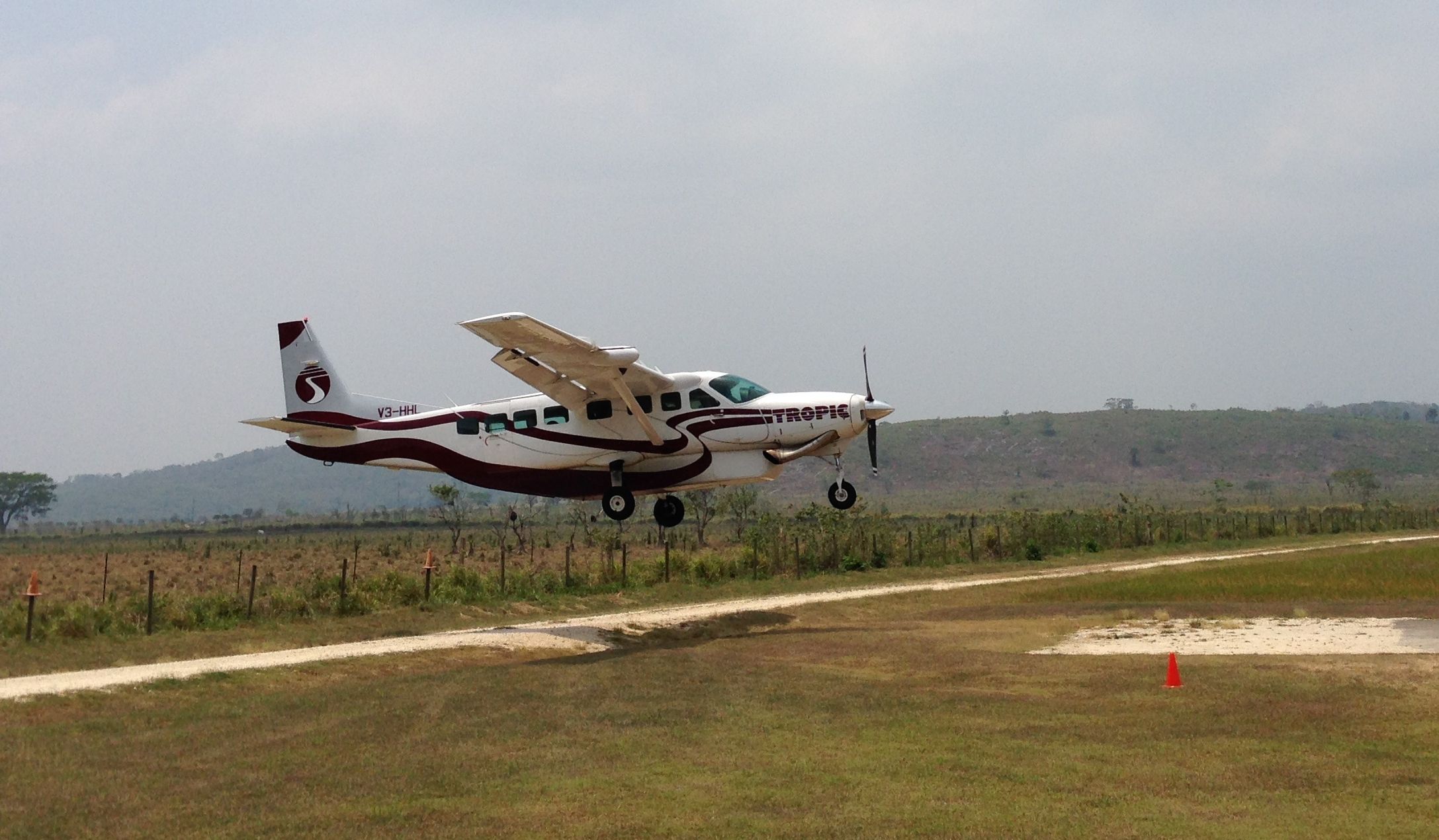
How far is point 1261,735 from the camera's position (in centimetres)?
1984

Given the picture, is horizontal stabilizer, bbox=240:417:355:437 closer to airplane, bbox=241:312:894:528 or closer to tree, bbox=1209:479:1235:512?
airplane, bbox=241:312:894:528

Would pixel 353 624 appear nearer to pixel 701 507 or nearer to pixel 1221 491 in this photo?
pixel 701 507

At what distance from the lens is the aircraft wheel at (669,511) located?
113 feet

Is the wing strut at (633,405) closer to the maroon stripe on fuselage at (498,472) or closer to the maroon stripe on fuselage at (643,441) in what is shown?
the maroon stripe on fuselage at (643,441)

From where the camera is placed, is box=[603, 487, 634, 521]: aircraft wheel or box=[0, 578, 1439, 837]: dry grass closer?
box=[0, 578, 1439, 837]: dry grass

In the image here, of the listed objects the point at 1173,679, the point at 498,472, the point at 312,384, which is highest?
the point at 312,384

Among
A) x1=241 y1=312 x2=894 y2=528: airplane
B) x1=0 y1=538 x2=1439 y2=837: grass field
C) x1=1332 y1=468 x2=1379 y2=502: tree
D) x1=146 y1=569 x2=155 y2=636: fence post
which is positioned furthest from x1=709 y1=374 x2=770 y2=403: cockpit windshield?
x1=1332 y1=468 x2=1379 y2=502: tree

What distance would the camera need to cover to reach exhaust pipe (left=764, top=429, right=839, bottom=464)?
31.5 meters

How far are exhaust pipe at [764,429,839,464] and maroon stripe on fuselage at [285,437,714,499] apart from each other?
193 cm

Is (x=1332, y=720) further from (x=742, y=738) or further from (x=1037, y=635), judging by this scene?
(x=1037, y=635)

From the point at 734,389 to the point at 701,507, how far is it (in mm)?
61167

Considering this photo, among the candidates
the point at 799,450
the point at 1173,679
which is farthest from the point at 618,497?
the point at 1173,679

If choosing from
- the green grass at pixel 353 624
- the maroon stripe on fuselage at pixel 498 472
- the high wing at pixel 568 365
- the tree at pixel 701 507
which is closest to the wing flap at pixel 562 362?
the high wing at pixel 568 365

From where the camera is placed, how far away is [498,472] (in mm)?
32938
